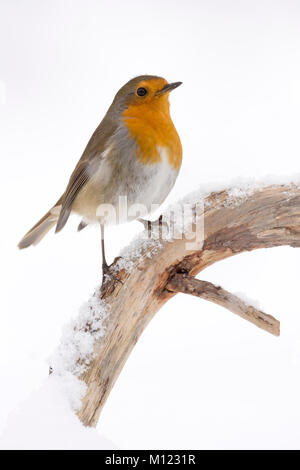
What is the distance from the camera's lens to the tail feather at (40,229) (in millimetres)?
3613

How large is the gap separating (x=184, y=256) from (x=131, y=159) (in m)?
0.62

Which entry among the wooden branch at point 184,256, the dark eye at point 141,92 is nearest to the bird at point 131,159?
the dark eye at point 141,92

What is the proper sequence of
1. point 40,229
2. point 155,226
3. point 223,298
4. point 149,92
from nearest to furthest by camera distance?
point 223,298 < point 149,92 < point 155,226 < point 40,229

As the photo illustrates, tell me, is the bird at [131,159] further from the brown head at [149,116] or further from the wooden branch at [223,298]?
the wooden branch at [223,298]

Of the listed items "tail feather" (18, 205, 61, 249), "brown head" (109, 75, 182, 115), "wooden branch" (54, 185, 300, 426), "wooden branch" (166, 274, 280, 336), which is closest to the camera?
"wooden branch" (166, 274, 280, 336)

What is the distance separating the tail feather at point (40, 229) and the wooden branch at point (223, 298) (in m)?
1.10

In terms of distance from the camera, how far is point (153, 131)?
2914 millimetres

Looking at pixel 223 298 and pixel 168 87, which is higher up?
pixel 168 87

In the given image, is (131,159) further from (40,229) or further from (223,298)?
(40,229)

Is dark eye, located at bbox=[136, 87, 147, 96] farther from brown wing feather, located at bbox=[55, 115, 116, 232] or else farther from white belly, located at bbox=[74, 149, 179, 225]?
white belly, located at bbox=[74, 149, 179, 225]

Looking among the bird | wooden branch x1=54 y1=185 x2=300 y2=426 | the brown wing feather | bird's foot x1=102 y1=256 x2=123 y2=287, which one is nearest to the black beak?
the bird

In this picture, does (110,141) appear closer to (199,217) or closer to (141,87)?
(141,87)

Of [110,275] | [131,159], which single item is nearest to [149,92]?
[131,159]

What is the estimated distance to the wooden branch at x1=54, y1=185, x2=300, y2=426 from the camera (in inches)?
110
